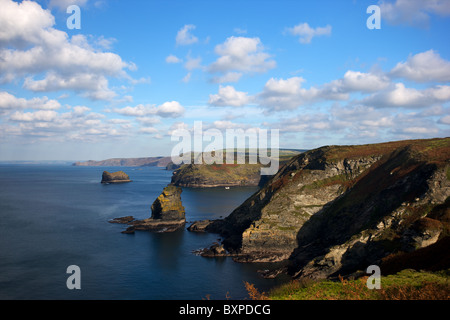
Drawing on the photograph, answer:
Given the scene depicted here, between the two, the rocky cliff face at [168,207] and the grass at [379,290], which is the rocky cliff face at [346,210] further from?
the grass at [379,290]

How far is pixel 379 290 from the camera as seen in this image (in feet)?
71.5

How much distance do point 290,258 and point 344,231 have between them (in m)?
13.7

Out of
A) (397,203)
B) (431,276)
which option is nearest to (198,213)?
(397,203)

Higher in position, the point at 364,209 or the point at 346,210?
the point at 364,209

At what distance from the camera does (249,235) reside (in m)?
72.1

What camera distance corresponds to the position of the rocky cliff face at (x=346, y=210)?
5381 cm

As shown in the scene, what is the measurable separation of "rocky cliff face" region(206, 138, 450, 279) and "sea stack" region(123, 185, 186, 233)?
528 inches

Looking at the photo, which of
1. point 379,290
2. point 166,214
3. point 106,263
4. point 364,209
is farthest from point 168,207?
point 379,290

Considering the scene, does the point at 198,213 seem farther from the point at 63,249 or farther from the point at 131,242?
the point at 63,249

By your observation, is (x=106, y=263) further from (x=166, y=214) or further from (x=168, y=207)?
(x=168, y=207)

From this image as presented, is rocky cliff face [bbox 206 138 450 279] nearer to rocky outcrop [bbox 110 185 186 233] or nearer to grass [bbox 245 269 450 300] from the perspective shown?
rocky outcrop [bbox 110 185 186 233]

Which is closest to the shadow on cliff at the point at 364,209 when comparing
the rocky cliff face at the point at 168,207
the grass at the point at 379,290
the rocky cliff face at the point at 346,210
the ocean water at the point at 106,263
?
the rocky cliff face at the point at 346,210

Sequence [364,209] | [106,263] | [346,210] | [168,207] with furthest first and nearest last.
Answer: [168,207] → [346,210] → [364,209] → [106,263]

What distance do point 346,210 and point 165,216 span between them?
5775cm
